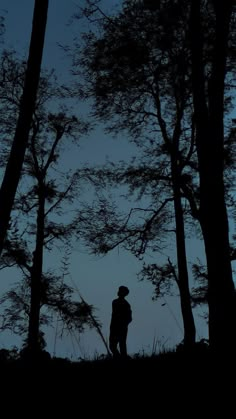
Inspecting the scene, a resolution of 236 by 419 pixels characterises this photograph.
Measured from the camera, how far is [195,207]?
70.7 ft

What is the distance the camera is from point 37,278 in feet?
80.7

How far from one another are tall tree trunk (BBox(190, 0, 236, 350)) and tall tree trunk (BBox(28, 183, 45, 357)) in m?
13.6

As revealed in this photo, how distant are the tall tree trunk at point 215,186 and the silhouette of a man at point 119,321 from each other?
406 cm

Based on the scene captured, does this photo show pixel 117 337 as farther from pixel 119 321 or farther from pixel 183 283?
pixel 183 283

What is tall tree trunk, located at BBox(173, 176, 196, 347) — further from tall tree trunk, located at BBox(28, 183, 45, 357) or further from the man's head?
tall tree trunk, located at BBox(28, 183, 45, 357)

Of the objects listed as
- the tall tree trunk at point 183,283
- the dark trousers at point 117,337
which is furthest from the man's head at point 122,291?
the tall tree trunk at point 183,283

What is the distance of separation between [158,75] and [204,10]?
2.78 meters

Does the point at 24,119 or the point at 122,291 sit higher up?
the point at 24,119

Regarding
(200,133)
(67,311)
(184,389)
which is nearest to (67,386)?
(184,389)

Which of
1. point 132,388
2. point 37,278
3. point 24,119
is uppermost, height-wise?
point 37,278

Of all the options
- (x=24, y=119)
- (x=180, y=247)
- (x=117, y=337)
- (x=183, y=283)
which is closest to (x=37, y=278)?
(x=180, y=247)

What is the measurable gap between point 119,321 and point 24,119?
5929 mm

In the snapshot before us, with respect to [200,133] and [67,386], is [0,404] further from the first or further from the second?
[200,133]

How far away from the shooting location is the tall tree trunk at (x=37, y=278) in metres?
22.7
